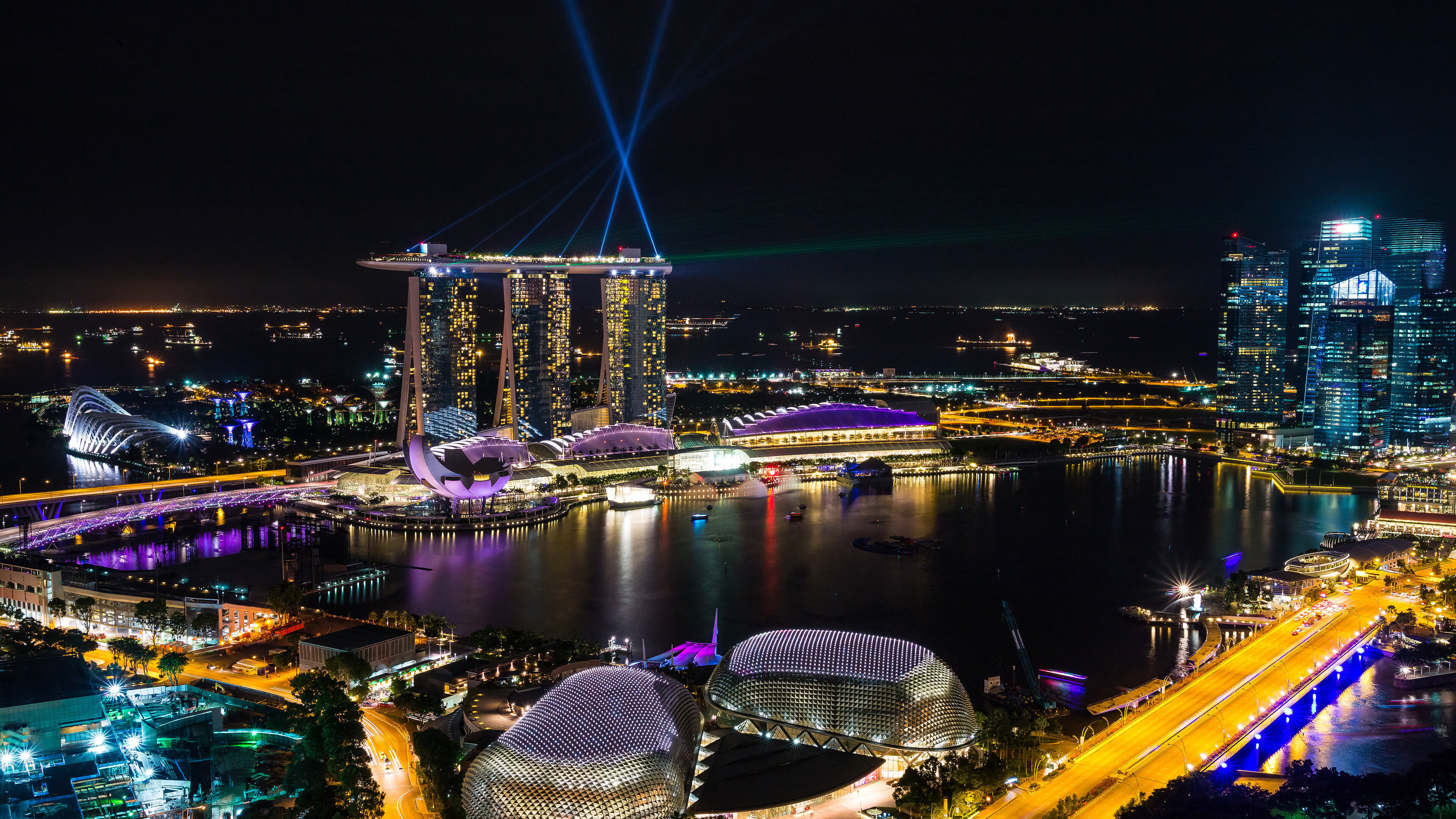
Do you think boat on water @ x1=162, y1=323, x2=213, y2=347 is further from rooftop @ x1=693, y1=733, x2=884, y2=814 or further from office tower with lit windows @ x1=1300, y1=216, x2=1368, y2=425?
rooftop @ x1=693, y1=733, x2=884, y2=814

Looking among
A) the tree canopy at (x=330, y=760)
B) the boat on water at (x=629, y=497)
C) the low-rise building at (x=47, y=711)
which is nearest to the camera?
the tree canopy at (x=330, y=760)

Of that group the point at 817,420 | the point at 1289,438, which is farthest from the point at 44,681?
the point at 1289,438

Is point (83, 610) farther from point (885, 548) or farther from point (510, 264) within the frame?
point (510, 264)

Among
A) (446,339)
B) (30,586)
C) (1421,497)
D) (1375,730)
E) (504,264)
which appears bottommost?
(1375,730)

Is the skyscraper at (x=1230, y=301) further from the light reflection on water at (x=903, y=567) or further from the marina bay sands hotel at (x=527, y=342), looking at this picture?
the marina bay sands hotel at (x=527, y=342)

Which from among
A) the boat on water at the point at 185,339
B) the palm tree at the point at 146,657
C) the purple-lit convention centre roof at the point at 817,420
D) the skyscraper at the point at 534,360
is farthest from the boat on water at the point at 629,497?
the boat on water at the point at 185,339

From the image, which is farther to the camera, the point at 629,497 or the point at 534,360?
the point at 534,360
